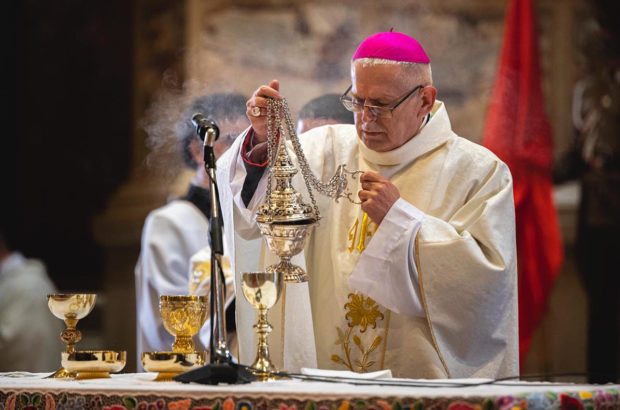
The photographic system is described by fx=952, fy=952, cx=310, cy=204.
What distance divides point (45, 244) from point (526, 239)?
4.22 meters

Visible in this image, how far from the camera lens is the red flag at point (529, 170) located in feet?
21.1

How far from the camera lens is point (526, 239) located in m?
6.50

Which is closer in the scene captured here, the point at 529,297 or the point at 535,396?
the point at 535,396

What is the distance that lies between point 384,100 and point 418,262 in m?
0.63

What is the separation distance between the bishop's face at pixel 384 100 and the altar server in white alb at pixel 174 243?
1.78 m

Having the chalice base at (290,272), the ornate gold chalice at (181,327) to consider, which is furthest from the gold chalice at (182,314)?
the chalice base at (290,272)

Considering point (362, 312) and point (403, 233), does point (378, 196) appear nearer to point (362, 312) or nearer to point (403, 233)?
point (403, 233)

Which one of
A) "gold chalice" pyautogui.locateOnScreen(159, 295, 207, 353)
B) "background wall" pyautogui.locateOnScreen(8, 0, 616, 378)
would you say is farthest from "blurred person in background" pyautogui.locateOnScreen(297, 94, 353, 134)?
"background wall" pyautogui.locateOnScreen(8, 0, 616, 378)

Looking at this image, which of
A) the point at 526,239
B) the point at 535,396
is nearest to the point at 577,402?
the point at 535,396

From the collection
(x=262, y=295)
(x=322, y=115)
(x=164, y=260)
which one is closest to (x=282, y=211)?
(x=262, y=295)

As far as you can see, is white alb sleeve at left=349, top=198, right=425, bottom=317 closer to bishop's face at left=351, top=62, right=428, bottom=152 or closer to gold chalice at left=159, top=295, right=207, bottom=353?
bishop's face at left=351, top=62, right=428, bottom=152

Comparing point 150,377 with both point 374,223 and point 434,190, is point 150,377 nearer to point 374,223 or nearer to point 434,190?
point 374,223

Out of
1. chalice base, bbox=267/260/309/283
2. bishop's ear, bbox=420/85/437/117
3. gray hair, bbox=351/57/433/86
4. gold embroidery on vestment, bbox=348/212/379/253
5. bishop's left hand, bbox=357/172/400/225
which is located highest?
gray hair, bbox=351/57/433/86

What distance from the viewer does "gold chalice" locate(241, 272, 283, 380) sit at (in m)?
2.86
